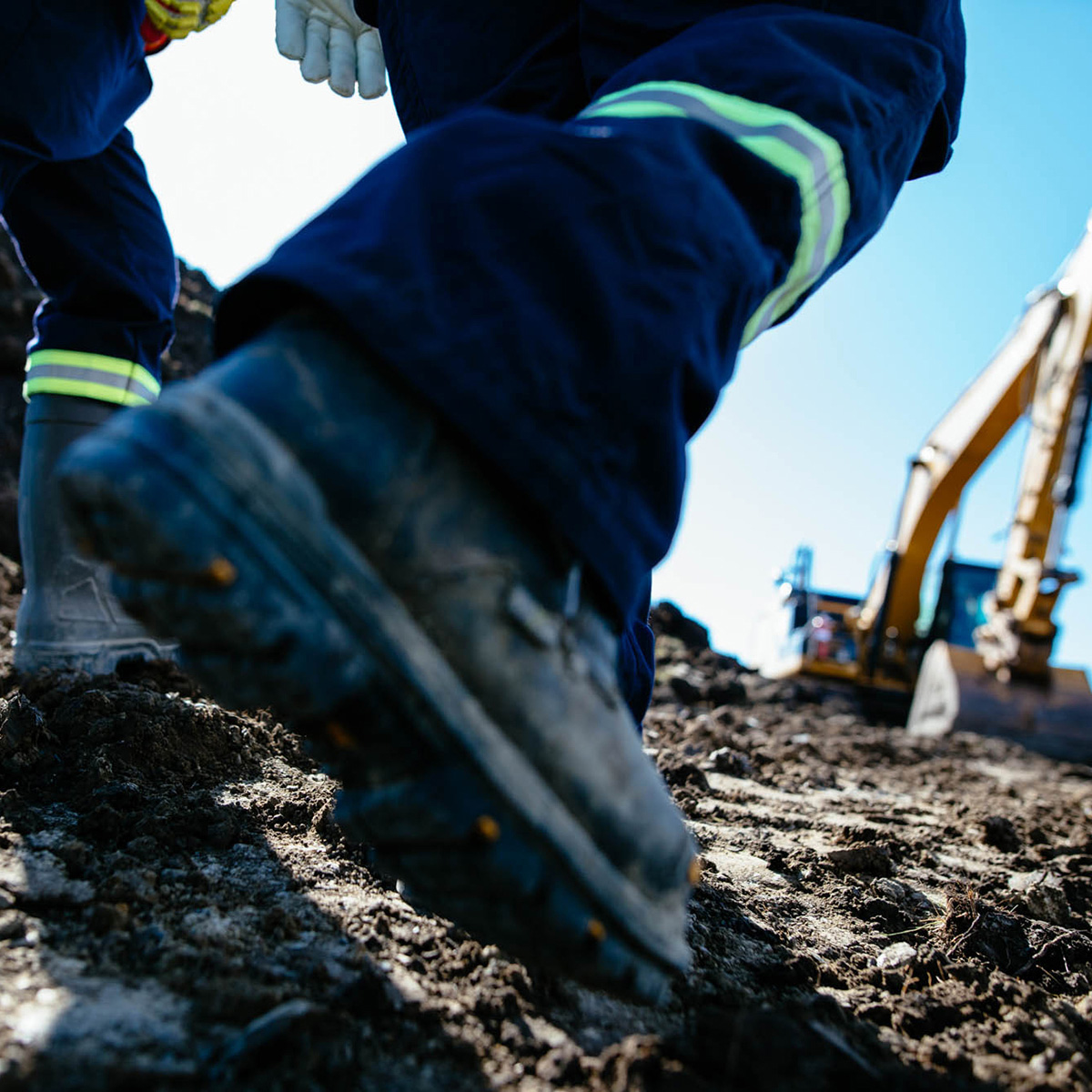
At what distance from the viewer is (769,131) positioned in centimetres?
77

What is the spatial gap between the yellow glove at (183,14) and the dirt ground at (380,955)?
1.23 m

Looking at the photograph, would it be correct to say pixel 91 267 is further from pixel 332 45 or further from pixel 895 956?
pixel 895 956

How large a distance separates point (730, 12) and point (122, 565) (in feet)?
2.67

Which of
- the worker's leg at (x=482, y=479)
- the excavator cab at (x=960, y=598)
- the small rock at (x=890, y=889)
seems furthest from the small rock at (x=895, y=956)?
the excavator cab at (x=960, y=598)

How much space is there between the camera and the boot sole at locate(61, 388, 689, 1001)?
565mm

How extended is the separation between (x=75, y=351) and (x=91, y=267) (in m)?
0.17

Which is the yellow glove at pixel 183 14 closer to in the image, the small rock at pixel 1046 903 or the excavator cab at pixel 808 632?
the small rock at pixel 1046 903

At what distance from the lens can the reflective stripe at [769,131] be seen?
769mm

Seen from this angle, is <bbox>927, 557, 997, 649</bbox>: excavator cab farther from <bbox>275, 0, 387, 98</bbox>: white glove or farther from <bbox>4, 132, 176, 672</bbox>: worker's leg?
<bbox>4, 132, 176, 672</bbox>: worker's leg

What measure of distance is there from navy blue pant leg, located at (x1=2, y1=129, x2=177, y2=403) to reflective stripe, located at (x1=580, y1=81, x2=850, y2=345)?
4.26ft

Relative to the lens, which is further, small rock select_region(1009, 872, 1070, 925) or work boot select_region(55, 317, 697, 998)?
small rock select_region(1009, 872, 1070, 925)

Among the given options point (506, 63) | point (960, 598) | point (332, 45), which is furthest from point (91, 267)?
point (960, 598)

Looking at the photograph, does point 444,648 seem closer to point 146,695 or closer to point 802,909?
point 802,909

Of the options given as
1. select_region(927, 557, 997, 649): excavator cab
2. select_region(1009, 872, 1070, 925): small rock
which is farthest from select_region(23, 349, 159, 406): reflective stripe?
select_region(927, 557, 997, 649): excavator cab
